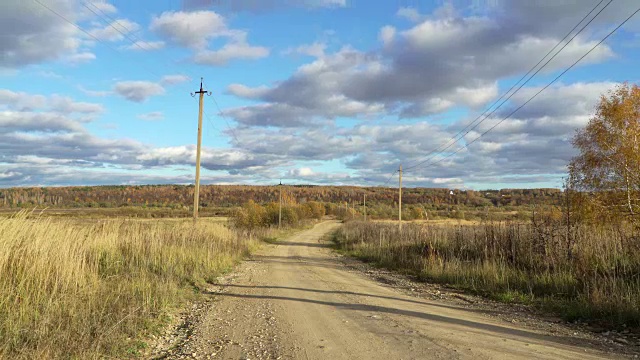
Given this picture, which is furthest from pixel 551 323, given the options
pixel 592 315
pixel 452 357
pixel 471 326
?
pixel 452 357

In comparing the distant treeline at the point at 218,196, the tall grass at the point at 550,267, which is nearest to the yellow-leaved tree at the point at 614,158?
the tall grass at the point at 550,267

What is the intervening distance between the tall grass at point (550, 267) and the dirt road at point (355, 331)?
2091 millimetres

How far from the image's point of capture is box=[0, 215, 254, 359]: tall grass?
556 centimetres

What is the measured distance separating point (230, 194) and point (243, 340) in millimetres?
178185

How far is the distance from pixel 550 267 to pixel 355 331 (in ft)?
29.4

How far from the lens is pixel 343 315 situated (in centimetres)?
823

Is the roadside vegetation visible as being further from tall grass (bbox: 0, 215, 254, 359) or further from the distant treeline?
the distant treeline

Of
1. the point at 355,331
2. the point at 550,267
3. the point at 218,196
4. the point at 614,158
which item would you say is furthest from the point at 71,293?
the point at 218,196

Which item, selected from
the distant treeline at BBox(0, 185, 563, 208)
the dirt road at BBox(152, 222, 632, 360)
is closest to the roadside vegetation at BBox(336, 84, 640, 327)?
the dirt road at BBox(152, 222, 632, 360)

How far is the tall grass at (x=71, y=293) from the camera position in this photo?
18.2ft

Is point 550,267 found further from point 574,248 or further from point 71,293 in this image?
point 71,293

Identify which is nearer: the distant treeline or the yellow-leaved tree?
the yellow-leaved tree

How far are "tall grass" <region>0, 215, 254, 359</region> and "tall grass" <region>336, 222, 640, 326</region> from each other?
8424mm

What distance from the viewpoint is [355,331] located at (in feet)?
22.8
